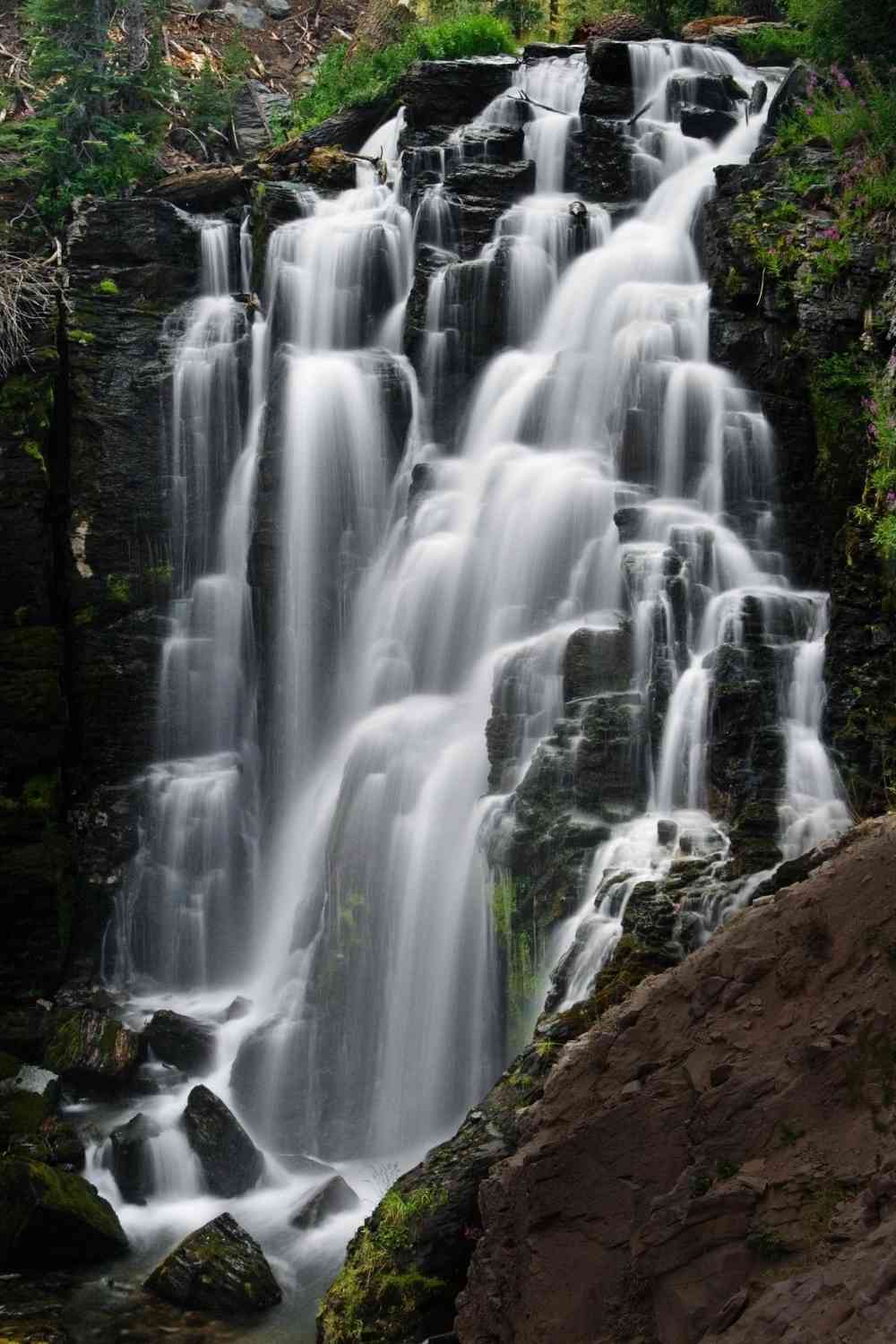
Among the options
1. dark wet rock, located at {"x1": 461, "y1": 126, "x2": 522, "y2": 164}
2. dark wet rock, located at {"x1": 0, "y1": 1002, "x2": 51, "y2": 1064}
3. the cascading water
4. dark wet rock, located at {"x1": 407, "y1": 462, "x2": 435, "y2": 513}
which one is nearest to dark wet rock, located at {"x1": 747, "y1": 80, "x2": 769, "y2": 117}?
the cascading water

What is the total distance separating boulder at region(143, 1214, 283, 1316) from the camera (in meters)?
8.12

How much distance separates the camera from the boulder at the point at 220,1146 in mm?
9797

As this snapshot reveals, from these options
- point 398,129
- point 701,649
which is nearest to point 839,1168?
point 701,649

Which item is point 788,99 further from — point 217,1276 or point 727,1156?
point 217,1276

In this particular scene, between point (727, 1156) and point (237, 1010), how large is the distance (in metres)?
7.41

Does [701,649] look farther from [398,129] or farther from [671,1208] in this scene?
[398,129]

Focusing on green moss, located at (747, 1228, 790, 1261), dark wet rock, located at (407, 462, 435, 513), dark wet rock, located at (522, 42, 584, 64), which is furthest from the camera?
dark wet rock, located at (522, 42, 584, 64)

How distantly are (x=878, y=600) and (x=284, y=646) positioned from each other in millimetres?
6700

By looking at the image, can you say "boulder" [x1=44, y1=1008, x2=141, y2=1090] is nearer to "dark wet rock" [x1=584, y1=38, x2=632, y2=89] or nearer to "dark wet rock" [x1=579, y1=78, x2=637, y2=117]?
"dark wet rock" [x1=579, y1=78, x2=637, y2=117]

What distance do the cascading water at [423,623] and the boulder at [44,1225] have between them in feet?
1.66

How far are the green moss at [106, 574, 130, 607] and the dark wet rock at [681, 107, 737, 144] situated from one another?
10.1 meters

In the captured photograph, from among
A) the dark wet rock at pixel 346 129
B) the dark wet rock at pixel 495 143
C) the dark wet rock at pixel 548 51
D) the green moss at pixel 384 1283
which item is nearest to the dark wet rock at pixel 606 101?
the dark wet rock at pixel 495 143

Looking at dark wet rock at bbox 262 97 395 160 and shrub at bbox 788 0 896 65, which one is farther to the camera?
dark wet rock at bbox 262 97 395 160

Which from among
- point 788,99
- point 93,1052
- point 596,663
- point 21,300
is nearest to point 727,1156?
point 596,663
